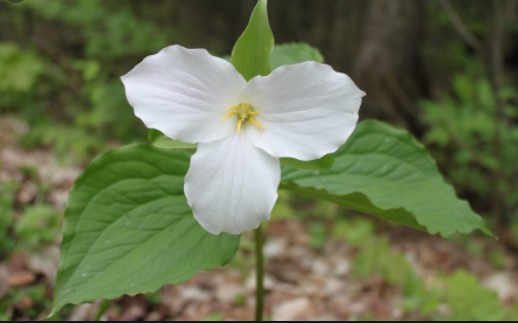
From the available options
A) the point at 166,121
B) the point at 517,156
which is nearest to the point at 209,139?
the point at 166,121

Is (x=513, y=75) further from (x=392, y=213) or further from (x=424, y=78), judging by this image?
(x=392, y=213)

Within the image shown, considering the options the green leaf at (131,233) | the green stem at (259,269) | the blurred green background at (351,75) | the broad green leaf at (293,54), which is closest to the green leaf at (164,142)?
the green leaf at (131,233)

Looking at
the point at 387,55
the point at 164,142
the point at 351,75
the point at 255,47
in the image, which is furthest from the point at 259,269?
the point at 351,75

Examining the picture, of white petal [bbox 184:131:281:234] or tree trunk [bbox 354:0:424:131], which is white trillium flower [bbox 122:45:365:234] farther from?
tree trunk [bbox 354:0:424:131]

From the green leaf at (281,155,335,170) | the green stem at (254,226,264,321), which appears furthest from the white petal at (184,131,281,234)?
the green stem at (254,226,264,321)

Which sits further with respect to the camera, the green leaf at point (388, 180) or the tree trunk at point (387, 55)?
the tree trunk at point (387, 55)

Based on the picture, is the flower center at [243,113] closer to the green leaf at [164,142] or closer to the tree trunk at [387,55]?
the green leaf at [164,142]

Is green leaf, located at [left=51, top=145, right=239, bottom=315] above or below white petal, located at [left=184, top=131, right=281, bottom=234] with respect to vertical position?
below

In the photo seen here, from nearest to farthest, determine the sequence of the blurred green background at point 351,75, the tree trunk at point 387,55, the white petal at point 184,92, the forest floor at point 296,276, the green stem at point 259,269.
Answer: the white petal at point 184,92, the green stem at point 259,269, the forest floor at point 296,276, the blurred green background at point 351,75, the tree trunk at point 387,55
